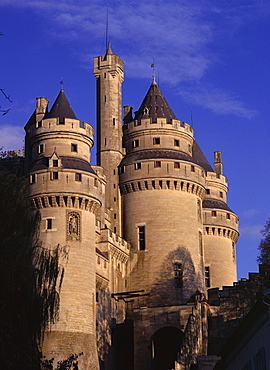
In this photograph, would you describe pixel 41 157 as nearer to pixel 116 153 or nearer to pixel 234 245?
pixel 116 153

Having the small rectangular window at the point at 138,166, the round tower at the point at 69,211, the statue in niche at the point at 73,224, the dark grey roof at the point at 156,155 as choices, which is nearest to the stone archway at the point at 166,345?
the round tower at the point at 69,211

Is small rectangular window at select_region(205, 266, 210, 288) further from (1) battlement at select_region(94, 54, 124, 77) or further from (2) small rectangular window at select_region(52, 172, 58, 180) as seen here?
(2) small rectangular window at select_region(52, 172, 58, 180)

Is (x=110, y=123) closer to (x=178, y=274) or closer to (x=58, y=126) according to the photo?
(x=58, y=126)

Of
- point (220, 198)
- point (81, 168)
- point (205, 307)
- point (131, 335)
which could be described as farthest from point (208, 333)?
point (220, 198)

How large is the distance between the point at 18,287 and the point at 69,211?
22.0 m

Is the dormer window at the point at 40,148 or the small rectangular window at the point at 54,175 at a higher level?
the dormer window at the point at 40,148

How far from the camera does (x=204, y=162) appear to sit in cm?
7175

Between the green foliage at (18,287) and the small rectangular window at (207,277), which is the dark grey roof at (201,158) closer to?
the small rectangular window at (207,277)

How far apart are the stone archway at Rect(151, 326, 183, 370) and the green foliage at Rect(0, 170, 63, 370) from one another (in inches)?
964

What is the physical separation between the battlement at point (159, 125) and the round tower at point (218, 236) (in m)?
8.86

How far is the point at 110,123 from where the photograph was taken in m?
62.2

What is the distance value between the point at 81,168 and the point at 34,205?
12.6 ft

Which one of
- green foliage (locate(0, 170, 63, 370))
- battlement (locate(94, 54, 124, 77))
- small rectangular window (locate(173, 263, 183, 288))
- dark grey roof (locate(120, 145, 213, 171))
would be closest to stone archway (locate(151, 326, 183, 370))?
small rectangular window (locate(173, 263, 183, 288))

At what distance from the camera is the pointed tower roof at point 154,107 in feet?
205
